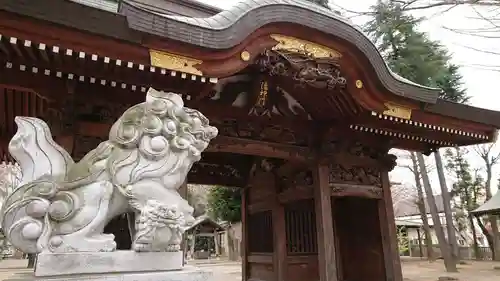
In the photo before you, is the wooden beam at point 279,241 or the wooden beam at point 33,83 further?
the wooden beam at point 279,241

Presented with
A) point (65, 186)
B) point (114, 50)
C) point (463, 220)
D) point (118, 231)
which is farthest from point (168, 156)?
point (463, 220)

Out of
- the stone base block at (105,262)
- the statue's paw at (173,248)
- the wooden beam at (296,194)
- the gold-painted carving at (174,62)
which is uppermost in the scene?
the gold-painted carving at (174,62)

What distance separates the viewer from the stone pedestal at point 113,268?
2.15 meters

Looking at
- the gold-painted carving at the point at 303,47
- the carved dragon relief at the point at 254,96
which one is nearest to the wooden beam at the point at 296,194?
the carved dragon relief at the point at 254,96

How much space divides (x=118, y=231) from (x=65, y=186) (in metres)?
2.81

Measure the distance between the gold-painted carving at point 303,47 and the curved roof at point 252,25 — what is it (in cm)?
22

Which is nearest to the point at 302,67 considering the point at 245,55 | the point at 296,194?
the point at 245,55

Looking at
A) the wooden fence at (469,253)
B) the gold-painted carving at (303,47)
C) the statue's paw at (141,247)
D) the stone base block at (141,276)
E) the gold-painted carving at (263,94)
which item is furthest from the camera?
the wooden fence at (469,253)

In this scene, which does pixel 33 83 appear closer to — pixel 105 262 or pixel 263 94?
pixel 105 262

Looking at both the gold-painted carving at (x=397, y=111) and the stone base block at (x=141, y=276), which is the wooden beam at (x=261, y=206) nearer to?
the gold-painted carving at (x=397, y=111)

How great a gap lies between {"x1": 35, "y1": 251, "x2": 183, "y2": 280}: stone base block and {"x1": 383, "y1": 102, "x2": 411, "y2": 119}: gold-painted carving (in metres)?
4.17

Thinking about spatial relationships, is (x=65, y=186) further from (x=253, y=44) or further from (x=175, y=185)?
(x=253, y=44)

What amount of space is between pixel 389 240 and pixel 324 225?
1.39m

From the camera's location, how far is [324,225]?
5.98 m
